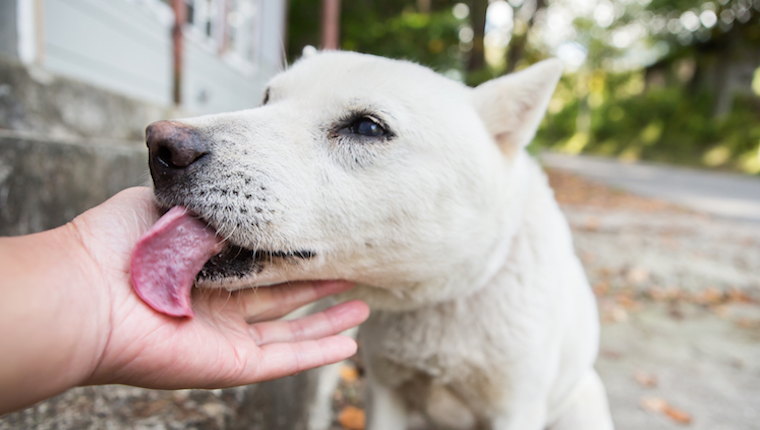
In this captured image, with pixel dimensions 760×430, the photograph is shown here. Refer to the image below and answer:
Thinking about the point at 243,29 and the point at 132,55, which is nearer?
the point at 132,55

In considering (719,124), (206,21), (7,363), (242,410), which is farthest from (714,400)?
(719,124)

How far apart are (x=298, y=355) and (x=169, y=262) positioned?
19.1 inches

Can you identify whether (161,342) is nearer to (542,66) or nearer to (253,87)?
(542,66)

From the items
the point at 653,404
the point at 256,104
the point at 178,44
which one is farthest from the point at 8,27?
the point at 653,404

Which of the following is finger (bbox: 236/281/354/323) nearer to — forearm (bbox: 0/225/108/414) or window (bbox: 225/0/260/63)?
forearm (bbox: 0/225/108/414)

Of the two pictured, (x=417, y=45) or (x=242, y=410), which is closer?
(x=242, y=410)

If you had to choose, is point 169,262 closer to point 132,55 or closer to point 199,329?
point 199,329

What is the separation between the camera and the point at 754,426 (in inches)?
110

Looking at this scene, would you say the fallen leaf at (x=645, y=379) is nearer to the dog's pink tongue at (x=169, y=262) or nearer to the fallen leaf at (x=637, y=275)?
the fallen leaf at (x=637, y=275)

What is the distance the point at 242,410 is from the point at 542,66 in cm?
176

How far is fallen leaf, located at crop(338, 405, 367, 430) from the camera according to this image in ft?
9.06

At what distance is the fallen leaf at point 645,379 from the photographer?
10.6 feet

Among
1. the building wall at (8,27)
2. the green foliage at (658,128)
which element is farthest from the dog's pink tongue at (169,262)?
the green foliage at (658,128)

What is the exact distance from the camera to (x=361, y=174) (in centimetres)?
149
